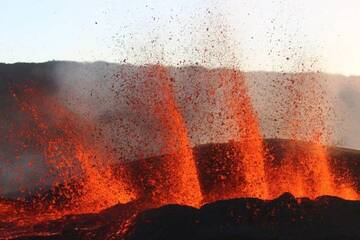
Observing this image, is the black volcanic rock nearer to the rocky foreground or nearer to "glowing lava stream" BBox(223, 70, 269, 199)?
the rocky foreground

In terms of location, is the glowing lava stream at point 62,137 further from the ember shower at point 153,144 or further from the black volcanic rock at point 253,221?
the black volcanic rock at point 253,221

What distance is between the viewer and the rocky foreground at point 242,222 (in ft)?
61.7

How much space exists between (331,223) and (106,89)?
278 ft

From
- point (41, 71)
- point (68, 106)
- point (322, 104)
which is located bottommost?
point (322, 104)

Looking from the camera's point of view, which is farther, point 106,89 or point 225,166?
point 106,89


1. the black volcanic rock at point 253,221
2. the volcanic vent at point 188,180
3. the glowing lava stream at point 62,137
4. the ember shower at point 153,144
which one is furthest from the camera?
the glowing lava stream at point 62,137

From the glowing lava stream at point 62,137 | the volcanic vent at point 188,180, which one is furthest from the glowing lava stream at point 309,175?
the glowing lava stream at point 62,137

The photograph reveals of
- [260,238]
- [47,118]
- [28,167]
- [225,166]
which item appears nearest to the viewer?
[260,238]

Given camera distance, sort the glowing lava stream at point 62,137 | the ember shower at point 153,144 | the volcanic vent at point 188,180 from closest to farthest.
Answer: the volcanic vent at point 188,180
the ember shower at point 153,144
the glowing lava stream at point 62,137

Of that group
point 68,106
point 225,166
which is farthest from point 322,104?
point 225,166

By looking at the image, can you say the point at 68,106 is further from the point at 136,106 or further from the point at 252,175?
the point at 252,175

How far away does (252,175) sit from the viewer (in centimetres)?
3319

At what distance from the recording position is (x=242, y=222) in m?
19.2

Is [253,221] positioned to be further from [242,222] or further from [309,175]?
[309,175]
